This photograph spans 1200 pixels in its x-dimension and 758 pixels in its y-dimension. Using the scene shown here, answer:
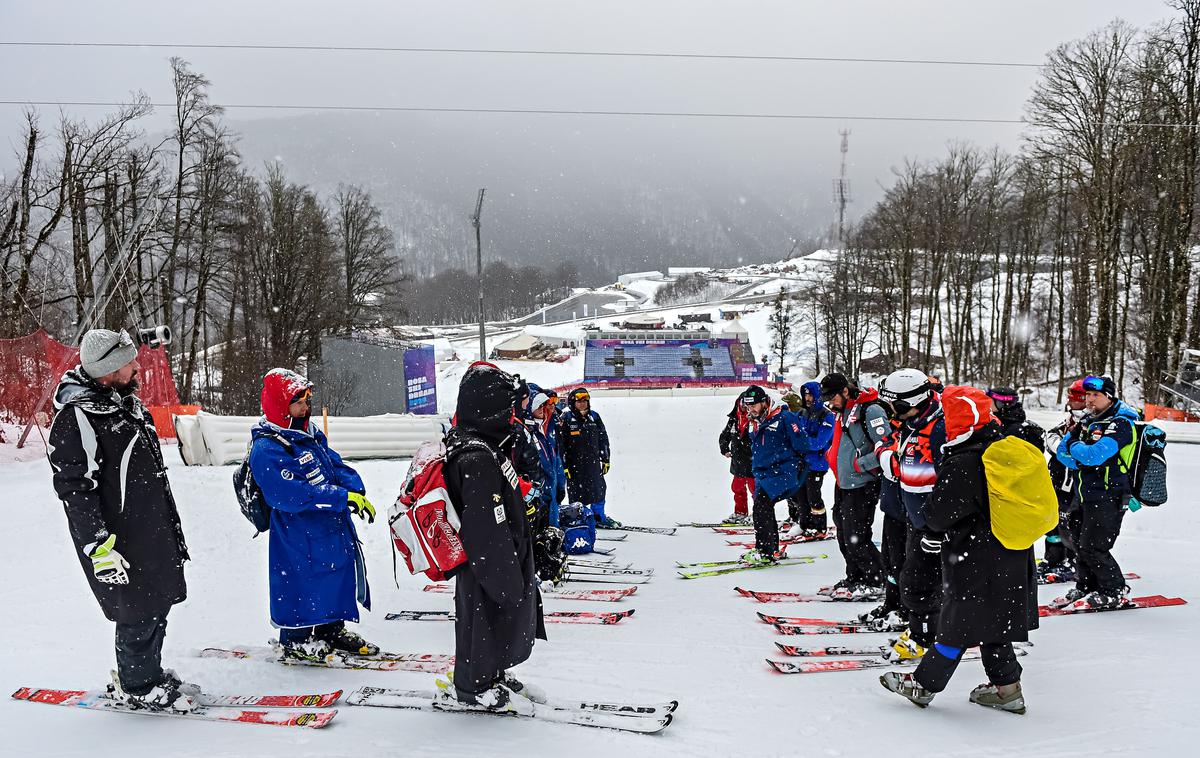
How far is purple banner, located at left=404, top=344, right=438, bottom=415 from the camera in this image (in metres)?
20.8

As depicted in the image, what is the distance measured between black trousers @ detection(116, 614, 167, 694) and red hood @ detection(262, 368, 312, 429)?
122cm

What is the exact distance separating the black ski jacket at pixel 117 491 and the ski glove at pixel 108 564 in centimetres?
4

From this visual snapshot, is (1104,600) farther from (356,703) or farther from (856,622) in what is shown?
(356,703)

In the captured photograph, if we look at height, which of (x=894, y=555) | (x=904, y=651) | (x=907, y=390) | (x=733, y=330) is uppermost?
(x=733, y=330)

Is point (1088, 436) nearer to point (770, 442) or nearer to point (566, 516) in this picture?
point (770, 442)

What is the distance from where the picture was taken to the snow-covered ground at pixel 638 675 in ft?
11.2

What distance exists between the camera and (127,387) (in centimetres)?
378

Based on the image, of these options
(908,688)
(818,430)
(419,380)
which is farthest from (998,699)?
(419,380)

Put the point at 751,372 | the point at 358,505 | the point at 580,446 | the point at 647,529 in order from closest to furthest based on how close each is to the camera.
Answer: the point at 358,505 → the point at 580,446 → the point at 647,529 → the point at 751,372

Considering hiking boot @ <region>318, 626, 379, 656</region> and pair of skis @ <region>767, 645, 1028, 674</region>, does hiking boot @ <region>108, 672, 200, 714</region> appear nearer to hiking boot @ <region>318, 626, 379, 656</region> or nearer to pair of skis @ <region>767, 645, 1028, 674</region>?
hiking boot @ <region>318, 626, 379, 656</region>

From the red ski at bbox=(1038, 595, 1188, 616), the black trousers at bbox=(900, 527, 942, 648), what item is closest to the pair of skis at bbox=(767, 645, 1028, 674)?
the black trousers at bbox=(900, 527, 942, 648)

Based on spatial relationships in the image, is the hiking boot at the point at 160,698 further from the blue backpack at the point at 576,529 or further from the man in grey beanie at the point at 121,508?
the blue backpack at the point at 576,529

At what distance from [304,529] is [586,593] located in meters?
3.18

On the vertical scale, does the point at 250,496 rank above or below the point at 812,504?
above
